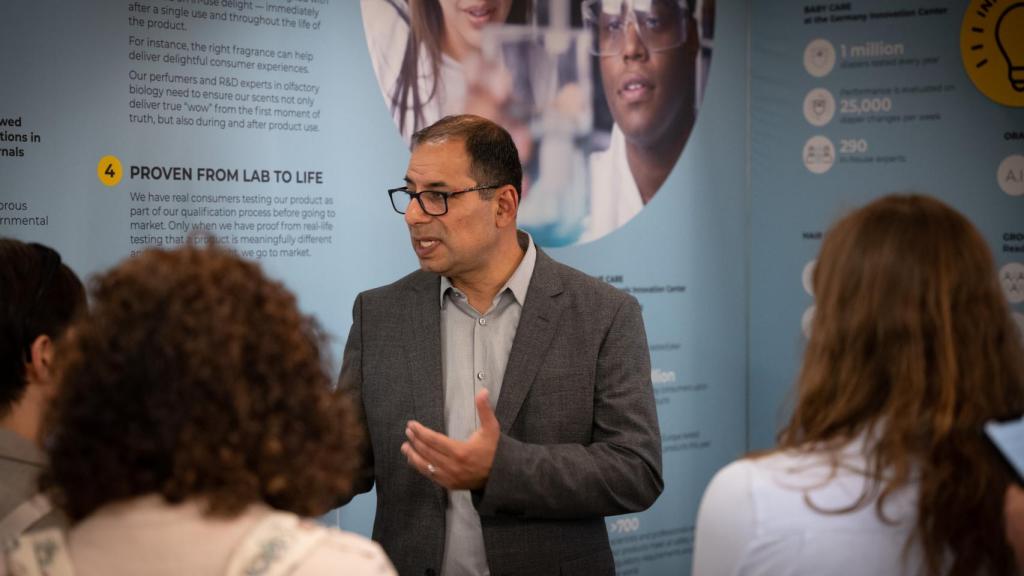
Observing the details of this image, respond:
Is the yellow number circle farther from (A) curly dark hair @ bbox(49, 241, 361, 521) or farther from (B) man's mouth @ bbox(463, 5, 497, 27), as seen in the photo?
(A) curly dark hair @ bbox(49, 241, 361, 521)

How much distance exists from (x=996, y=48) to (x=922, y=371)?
11.4ft

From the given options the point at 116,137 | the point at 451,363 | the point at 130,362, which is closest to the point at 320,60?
the point at 116,137

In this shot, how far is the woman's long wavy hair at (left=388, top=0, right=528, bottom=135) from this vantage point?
3.74 metres

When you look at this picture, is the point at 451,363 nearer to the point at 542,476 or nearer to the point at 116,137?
the point at 542,476

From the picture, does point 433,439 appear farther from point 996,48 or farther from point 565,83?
point 996,48

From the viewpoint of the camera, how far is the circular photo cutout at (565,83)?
3.79 m

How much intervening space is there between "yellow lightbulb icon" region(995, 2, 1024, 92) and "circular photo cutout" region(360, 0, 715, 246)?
4.10 feet

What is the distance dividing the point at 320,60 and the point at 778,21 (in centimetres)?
244

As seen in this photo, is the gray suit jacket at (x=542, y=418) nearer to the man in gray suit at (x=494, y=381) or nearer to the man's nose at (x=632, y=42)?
the man in gray suit at (x=494, y=381)

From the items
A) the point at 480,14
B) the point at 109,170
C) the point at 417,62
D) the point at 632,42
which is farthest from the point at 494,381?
the point at 632,42

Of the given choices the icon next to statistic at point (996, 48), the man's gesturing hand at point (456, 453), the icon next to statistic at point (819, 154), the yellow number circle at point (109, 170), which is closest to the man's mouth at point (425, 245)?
the man's gesturing hand at point (456, 453)

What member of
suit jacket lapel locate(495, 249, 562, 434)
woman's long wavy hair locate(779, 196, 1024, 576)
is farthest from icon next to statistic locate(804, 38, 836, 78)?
woman's long wavy hair locate(779, 196, 1024, 576)

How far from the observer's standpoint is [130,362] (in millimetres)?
1163

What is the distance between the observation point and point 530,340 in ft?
8.66
